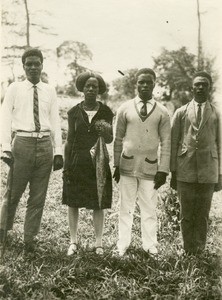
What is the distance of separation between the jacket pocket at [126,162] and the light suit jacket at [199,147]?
0.45 metres

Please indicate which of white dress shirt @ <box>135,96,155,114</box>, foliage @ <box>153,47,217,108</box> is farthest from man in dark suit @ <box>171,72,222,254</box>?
foliage @ <box>153,47,217,108</box>

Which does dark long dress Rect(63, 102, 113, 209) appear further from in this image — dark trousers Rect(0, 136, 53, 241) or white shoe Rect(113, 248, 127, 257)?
white shoe Rect(113, 248, 127, 257)

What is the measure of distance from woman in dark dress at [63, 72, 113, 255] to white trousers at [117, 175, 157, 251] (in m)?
0.17

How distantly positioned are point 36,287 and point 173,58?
715 cm

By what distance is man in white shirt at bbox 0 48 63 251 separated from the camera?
3.73 metres

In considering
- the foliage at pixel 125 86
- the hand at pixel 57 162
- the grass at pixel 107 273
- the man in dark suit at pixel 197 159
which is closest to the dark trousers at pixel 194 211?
the man in dark suit at pixel 197 159

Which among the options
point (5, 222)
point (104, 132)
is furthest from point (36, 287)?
point (104, 132)

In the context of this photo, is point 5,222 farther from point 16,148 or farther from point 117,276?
point 117,276

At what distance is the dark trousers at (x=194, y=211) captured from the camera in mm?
3738

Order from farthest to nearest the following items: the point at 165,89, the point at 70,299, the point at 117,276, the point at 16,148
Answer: the point at 165,89, the point at 16,148, the point at 117,276, the point at 70,299

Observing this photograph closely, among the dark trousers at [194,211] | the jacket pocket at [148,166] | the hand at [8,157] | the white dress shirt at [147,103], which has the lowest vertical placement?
the dark trousers at [194,211]

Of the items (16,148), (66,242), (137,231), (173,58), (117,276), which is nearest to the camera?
(117,276)

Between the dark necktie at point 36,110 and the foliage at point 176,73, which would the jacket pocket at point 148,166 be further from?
the foliage at point 176,73

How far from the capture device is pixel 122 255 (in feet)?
12.4
